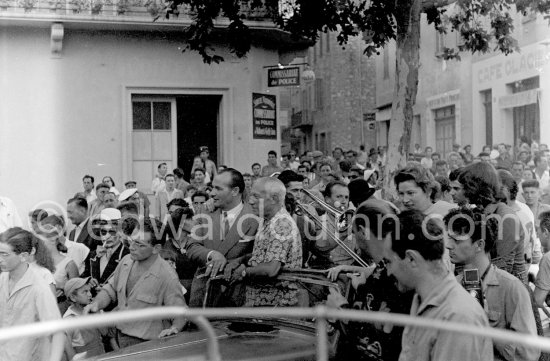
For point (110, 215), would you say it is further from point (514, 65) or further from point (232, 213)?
point (514, 65)

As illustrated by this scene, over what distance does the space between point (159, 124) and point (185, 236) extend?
8.46 metres

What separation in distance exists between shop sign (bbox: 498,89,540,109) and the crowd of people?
13.1 m

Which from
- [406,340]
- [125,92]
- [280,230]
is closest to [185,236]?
[280,230]

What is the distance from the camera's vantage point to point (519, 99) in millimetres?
21734

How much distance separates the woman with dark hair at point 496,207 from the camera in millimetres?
5109

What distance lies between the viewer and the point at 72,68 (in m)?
14.6

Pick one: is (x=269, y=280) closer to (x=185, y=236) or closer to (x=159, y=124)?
(x=185, y=236)

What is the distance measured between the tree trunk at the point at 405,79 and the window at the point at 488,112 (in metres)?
14.2

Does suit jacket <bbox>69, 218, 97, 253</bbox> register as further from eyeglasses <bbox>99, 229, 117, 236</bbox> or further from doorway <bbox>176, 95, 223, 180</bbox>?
doorway <bbox>176, 95, 223, 180</bbox>

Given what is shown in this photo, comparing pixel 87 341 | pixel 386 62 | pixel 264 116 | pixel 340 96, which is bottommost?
pixel 87 341

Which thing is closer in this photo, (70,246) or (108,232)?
(70,246)

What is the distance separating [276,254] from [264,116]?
10.3 m

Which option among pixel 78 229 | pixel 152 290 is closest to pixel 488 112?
Answer: pixel 78 229

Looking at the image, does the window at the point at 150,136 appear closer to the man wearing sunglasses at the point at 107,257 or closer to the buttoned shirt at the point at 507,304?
the man wearing sunglasses at the point at 107,257
